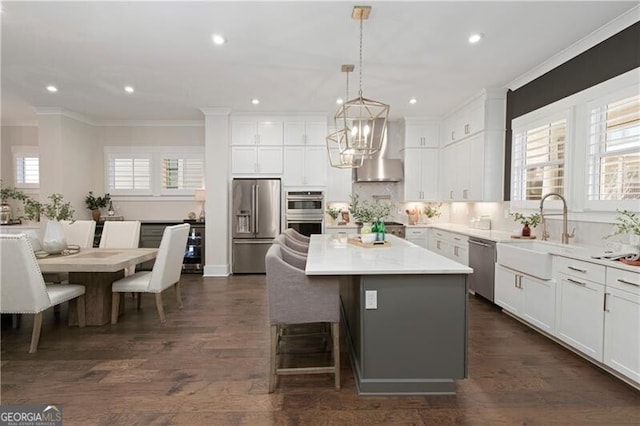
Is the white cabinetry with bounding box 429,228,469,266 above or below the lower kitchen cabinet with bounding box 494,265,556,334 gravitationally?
above

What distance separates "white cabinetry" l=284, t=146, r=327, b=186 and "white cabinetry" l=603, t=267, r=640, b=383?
4.29 m

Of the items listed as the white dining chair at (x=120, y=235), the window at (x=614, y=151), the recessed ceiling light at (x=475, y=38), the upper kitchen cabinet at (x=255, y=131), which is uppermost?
the recessed ceiling light at (x=475, y=38)

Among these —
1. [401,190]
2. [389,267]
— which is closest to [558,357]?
[389,267]

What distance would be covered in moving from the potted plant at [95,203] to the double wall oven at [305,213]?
364cm

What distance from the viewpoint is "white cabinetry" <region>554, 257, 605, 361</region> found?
2.55 meters

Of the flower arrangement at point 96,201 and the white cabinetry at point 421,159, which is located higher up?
the white cabinetry at point 421,159

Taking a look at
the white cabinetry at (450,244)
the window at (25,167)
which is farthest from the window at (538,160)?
the window at (25,167)

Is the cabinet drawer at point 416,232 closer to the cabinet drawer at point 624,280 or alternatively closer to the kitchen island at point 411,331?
the cabinet drawer at point 624,280

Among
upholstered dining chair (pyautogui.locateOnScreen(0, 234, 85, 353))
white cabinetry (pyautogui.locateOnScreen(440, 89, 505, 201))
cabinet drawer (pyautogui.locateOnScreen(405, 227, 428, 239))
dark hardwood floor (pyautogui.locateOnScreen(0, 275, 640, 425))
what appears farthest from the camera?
cabinet drawer (pyautogui.locateOnScreen(405, 227, 428, 239))

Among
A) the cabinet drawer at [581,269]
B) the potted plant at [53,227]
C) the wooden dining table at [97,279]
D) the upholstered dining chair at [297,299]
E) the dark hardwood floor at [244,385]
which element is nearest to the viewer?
the dark hardwood floor at [244,385]

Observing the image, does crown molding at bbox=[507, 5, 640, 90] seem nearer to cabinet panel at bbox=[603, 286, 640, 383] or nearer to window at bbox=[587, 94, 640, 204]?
window at bbox=[587, 94, 640, 204]

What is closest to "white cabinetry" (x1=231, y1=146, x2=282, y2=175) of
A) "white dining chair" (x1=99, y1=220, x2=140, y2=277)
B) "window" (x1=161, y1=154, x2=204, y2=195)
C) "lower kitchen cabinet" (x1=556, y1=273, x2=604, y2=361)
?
"window" (x1=161, y1=154, x2=204, y2=195)

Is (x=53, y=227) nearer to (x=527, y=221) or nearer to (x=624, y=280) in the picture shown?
(x=624, y=280)

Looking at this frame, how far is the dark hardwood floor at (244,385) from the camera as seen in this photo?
2061mm
